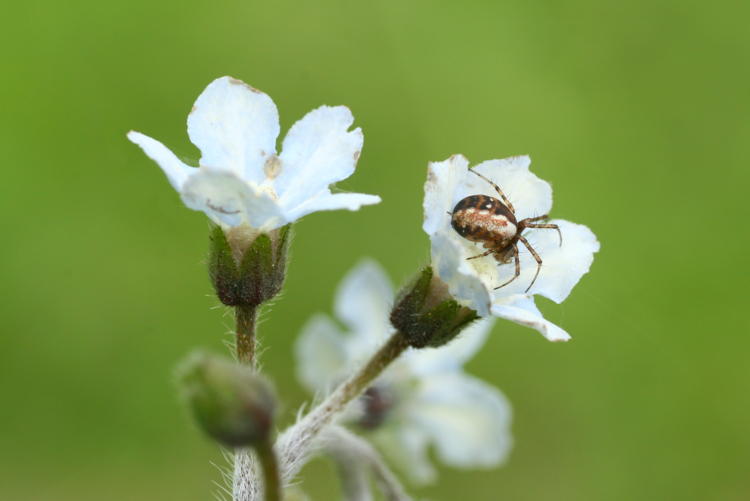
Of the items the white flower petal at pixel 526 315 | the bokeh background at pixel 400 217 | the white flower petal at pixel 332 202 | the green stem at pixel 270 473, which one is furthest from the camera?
the bokeh background at pixel 400 217

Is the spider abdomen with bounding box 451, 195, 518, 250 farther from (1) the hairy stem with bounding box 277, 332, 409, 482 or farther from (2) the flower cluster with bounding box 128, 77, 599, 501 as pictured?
(1) the hairy stem with bounding box 277, 332, 409, 482

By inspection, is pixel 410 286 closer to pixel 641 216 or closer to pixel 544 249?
pixel 544 249

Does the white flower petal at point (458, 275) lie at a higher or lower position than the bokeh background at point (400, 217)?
higher

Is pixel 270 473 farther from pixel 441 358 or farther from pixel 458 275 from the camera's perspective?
pixel 441 358

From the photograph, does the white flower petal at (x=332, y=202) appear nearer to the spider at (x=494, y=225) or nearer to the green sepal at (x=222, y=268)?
the green sepal at (x=222, y=268)

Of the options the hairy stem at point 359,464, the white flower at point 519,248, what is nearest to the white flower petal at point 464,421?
the hairy stem at point 359,464
